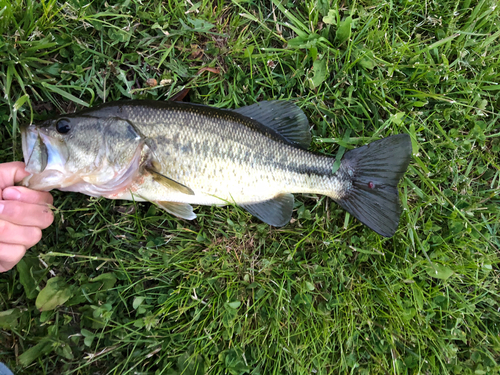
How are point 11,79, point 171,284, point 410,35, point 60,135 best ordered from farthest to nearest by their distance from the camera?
1. point 410,35
2. point 171,284
3. point 11,79
4. point 60,135

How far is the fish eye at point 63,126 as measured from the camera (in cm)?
207

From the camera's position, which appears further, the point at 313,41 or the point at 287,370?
the point at 313,41

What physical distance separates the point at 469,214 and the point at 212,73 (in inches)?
99.3

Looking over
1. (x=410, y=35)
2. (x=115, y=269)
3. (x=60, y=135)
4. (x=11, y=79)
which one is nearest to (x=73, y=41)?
(x=11, y=79)

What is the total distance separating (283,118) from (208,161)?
2.38 ft

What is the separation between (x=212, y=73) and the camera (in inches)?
102

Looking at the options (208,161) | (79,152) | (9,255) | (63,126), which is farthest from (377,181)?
(9,255)

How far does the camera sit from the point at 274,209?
8.04 feet

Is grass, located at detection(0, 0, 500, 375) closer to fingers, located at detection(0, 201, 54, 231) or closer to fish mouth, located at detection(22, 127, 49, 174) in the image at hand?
fingers, located at detection(0, 201, 54, 231)

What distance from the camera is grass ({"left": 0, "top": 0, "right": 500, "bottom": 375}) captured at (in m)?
2.35

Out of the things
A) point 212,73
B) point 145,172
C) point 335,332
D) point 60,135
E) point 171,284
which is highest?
point 212,73

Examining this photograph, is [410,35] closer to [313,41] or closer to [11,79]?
[313,41]

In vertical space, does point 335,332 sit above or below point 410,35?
below

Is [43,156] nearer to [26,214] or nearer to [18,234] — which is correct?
[26,214]
